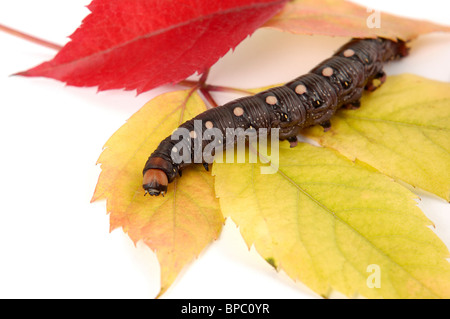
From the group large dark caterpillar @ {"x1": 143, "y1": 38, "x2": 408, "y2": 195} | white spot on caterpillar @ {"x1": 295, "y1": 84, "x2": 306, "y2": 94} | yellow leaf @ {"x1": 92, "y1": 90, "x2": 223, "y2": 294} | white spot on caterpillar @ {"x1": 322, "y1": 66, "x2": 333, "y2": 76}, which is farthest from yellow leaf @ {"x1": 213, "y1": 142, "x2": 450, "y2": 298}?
white spot on caterpillar @ {"x1": 322, "y1": 66, "x2": 333, "y2": 76}

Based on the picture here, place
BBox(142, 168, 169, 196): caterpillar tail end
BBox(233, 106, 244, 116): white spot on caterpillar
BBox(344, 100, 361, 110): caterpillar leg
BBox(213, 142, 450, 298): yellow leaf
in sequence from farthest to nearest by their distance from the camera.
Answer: BBox(344, 100, 361, 110): caterpillar leg, BBox(233, 106, 244, 116): white spot on caterpillar, BBox(142, 168, 169, 196): caterpillar tail end, BBox(213, 142, 450, 298): yellow leaf

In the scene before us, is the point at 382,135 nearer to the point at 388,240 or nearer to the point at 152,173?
the point at 388,240

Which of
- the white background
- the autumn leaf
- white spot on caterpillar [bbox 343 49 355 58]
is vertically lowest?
the white background

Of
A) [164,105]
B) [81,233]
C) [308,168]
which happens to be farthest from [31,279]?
[308,168]

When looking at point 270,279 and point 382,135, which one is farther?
point 382,135

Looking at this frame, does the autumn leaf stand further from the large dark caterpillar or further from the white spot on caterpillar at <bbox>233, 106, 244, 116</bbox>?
the white spot on caterpillar at <bbox>233, 106, 244, 116</bbox>

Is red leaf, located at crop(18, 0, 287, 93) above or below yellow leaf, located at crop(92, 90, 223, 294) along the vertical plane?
above
